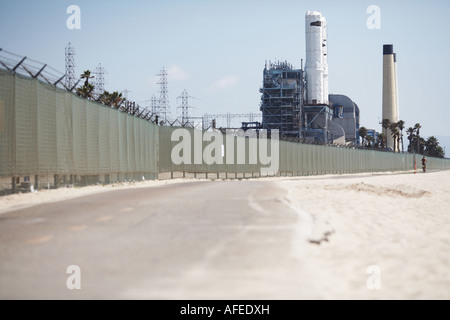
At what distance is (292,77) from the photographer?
125750mm

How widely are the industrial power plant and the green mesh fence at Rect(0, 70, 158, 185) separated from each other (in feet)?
296

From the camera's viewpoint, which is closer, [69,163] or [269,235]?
[269,235]

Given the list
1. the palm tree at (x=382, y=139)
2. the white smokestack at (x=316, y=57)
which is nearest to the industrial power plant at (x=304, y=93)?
the white smokestack at (x=316, y=57)

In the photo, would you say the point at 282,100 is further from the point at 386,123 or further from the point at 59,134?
the point at 59,134

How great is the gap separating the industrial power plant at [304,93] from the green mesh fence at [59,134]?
9036 cm

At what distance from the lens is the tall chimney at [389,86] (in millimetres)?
156250

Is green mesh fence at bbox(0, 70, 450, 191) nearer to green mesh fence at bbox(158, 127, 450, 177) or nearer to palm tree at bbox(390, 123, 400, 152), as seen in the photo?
green mesh fence at bbox(158, 127, 450, 177)

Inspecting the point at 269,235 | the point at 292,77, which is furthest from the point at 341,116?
the point at 269,235

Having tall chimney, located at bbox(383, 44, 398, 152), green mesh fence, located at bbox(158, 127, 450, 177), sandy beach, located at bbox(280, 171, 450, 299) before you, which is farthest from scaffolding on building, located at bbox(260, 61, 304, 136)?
sandy beach, located at bbox(280, 171, 450, 299)

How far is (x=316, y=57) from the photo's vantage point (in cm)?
12650

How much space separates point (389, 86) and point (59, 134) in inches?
5497

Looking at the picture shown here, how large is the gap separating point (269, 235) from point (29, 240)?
3391mm
